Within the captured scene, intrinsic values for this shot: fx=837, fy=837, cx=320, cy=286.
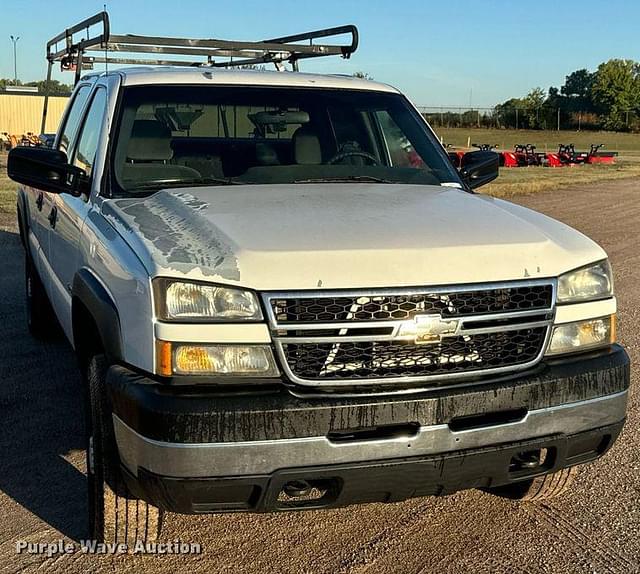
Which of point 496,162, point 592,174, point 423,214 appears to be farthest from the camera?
point 592,174

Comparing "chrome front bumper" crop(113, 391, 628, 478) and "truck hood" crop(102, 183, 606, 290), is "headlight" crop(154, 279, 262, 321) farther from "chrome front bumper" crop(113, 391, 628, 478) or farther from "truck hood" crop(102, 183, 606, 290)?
"chrome front bumper" crop(113, 391, 628, 478)

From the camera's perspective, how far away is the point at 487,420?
2.94 meters

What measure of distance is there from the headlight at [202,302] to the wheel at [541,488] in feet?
5.42

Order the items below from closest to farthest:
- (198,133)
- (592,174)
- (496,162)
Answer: (198,133) < (496,162) < (592,174)

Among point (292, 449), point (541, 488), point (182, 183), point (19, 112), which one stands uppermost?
point (19, 112)

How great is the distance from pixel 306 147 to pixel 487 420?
85.7 inches

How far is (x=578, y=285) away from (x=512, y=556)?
3.71ft

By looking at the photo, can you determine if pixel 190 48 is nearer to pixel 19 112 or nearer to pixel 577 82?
Answer: pixel 19 112

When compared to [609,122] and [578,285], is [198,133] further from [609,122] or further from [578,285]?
[609,122]

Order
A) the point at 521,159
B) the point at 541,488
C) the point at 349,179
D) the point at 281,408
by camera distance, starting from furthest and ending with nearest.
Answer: the point at 521,159 < the point at 349,179 < the point at 541,488 < the point at 281,408

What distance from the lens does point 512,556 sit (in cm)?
338

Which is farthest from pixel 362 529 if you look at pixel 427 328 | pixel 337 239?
pixel 337 239

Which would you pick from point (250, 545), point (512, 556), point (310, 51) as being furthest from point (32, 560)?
point (310, 51)

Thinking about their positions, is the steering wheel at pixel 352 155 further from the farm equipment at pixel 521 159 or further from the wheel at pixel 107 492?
the farm equipment at pixel 521 159
